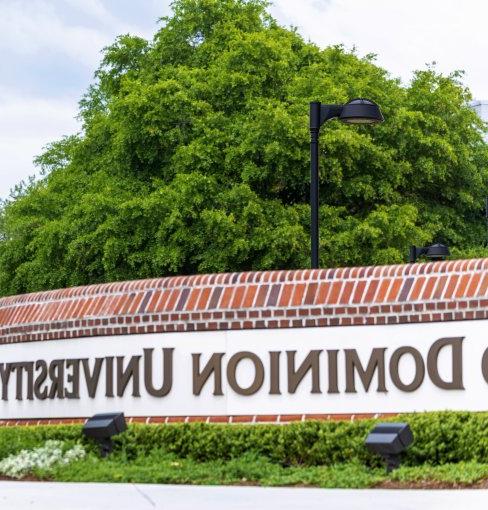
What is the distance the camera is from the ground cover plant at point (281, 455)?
11352mm

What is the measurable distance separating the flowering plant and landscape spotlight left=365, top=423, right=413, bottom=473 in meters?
3.23

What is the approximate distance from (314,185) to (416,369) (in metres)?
3.90

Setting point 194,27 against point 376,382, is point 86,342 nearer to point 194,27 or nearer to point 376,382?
point 376,382

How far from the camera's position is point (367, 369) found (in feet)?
44.7

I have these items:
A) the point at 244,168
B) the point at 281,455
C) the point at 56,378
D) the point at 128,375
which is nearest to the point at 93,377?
the point at 128,375

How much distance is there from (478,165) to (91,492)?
30.3m

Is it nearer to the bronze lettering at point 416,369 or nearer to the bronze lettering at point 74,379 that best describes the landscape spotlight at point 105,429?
the bronze lettering at point 74,379

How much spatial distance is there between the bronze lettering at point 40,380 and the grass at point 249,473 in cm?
325

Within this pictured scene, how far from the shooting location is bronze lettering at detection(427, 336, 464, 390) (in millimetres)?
13188

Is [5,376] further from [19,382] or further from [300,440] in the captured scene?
[300,440]

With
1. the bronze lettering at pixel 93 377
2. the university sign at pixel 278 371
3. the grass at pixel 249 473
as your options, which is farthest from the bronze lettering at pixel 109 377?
the grass at pixel 249 473

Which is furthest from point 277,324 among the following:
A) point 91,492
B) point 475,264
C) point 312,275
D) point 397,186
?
point 397,186

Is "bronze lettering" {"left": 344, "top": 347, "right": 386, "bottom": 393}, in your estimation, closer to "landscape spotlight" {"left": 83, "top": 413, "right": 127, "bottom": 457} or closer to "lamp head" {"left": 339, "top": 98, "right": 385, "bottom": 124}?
"landscape spotlight" {"left": 83, "top": 413, "right": 127, "bottom": 457}

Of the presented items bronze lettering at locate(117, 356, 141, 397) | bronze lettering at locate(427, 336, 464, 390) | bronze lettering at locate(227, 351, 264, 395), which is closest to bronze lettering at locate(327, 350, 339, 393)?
bronze lettering at locate(227, 351, 264, 395)
